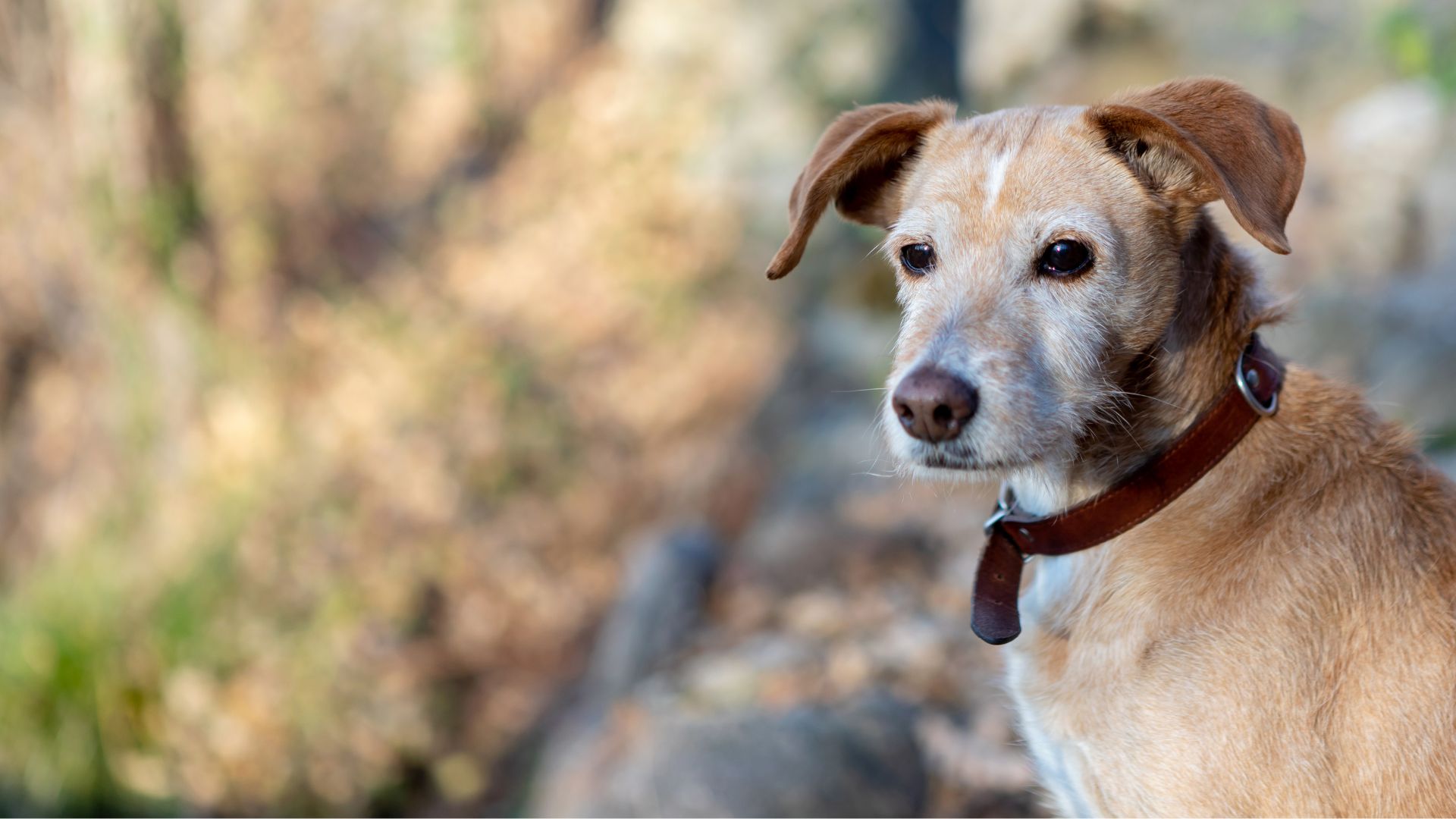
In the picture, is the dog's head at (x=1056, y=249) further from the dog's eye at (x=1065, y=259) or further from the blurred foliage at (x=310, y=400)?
the blurred foliage at (x=310, y=400)

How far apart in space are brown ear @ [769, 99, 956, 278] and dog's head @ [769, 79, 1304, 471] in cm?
18

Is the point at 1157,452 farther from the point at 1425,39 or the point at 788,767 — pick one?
the point at 1425,39

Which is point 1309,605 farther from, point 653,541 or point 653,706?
point 653,541

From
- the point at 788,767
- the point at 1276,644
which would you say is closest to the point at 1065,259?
the point at 1276,644

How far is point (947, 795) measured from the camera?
3908 millimetres

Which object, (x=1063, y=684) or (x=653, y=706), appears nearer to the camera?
(x=1063, y=684)

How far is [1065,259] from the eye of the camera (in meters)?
2.35

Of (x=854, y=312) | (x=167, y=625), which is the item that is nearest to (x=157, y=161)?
(x=167, y=625)

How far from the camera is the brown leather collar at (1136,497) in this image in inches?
91.8

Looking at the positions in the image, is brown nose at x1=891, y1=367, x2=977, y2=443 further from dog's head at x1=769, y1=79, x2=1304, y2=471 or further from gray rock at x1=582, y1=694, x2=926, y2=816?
gray rock at x1=582, y1=694, x2=926, y2=816

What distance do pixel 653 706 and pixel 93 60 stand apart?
18.9ft

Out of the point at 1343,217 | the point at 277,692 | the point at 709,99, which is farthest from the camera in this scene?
the point at 709,99

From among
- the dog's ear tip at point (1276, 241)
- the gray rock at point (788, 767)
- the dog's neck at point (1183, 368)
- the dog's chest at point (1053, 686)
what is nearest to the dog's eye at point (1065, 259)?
the dog's neck at point (1183, 368)

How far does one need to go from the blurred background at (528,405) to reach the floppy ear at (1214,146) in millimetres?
2273
